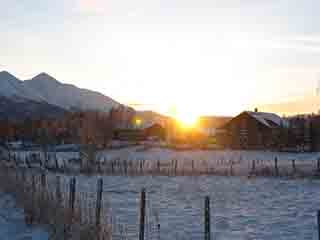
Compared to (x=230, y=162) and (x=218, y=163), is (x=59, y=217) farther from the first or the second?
(x=230, y=162)

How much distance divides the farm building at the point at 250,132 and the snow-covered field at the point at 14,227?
52.1m

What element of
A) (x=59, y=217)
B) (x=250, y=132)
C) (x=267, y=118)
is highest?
(x=267, y=118)

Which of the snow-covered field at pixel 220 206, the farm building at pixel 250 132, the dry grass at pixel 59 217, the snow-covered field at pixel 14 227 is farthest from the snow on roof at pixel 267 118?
the snow-covered field at pixel 14 227

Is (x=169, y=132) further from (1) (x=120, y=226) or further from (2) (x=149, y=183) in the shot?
(1) (x=120, y=226)

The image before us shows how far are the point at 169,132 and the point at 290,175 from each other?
75650 millimetres

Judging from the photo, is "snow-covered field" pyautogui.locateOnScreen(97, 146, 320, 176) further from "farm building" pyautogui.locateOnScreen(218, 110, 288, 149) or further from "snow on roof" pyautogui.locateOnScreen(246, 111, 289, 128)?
"snow on roof" pyautogui.locateOnScreen(246, 111, 289, 128)

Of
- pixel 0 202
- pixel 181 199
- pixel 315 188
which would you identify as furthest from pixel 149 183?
pixel 0 202

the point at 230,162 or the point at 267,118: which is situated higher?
the point at 267,118

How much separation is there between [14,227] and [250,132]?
186 feet

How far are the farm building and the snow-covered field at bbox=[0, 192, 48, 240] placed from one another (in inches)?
2052

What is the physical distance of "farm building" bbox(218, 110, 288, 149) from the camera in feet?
210

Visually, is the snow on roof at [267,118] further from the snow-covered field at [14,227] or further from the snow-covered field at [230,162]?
the snow-covered field at [14,227]

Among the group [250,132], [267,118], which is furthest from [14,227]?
[267,118]

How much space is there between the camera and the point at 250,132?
2579 inches
